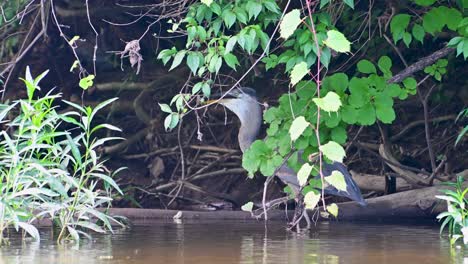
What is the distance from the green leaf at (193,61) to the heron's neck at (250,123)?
2500 millimetres

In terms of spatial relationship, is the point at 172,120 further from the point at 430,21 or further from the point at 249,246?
the point at 430,21

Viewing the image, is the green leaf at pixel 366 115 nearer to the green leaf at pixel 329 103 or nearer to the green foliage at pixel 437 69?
the green foliage at pixel 437 69

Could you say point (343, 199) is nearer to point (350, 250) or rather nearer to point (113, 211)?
point (113, 211)

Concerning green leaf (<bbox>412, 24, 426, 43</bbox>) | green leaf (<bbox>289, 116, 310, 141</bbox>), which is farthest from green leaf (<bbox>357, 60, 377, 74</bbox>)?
green leaf (<bbox>289, 116, 310, 141</bbox>)

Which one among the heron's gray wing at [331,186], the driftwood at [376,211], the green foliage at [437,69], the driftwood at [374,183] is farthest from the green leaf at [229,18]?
the driftwood at [374,183]

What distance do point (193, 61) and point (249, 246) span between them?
1.22m

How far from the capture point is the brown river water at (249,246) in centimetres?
505

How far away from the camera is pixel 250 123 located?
8.09m

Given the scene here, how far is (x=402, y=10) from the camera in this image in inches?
255

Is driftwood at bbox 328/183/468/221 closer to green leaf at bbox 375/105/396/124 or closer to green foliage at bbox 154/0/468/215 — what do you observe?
green foliage at bbox 154/0/468/215

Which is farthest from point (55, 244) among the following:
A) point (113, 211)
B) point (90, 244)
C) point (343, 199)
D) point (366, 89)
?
point (343, 199)

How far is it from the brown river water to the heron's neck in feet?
3.42

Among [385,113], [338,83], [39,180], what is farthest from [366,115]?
[39,180]

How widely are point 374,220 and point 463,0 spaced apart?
2.33m
